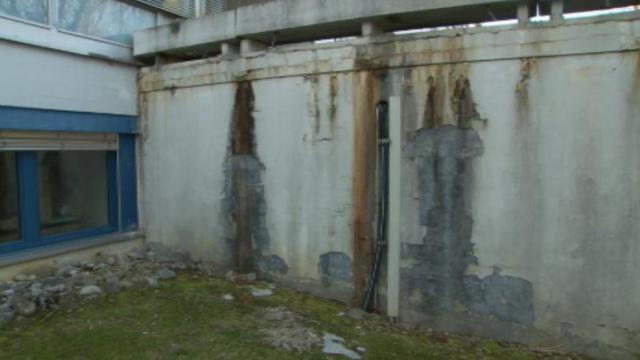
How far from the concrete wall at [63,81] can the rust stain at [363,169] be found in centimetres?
373

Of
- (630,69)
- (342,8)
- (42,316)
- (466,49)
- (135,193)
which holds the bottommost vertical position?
(42,316)

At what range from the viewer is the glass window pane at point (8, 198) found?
5.90 meters

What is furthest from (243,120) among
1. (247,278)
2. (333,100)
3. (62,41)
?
(62,41)

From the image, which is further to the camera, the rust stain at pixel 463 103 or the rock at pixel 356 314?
the rock at pixel 356 314

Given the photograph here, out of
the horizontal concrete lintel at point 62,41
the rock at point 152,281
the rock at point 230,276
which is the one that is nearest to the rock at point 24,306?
the rock at point 152,281

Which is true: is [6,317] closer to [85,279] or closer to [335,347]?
[85,279]

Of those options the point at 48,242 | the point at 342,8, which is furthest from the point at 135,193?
the point at 342,8

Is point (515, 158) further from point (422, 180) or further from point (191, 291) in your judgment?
point (191, 291)

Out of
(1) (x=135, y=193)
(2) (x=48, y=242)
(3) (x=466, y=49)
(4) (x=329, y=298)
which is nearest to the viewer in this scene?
(3) (x=466, y=49)

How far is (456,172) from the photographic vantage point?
15.3ft

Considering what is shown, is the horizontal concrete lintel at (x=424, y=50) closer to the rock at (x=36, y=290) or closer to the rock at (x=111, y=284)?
the rock at (x=111, y=284)

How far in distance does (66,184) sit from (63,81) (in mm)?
1400

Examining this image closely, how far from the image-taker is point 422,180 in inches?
191

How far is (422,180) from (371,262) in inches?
40.4
